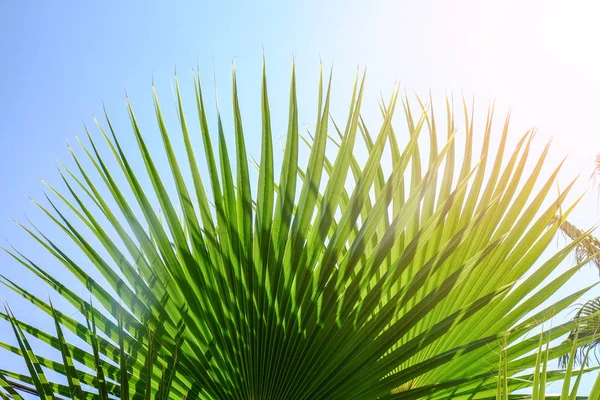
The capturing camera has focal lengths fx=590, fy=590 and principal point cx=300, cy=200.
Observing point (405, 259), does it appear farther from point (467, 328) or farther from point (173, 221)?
point (173, 221)

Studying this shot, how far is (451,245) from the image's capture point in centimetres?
145

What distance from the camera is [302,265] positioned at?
143 centimetres

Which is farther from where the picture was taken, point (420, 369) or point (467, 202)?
point (467, 202)

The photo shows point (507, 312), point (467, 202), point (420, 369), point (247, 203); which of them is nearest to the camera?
point (420, 369)

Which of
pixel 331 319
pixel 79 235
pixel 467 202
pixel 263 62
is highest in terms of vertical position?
pixel 263 62

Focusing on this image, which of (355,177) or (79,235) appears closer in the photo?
(79,235)

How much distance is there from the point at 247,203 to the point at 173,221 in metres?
0.19

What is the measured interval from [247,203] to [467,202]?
690 mm

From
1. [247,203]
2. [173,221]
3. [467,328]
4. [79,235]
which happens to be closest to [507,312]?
[467,328]

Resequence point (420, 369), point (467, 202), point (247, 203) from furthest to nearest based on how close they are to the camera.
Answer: point (467, 202), point (247, 203), point (420, 369)

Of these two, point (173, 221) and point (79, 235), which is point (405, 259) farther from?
point (79, 235)

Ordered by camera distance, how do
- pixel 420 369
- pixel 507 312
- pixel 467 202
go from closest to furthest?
pixel 420 369
pixel 507 312
pixel 467 202

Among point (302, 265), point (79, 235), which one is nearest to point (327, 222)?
point (302, 265)

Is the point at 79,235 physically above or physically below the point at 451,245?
above
